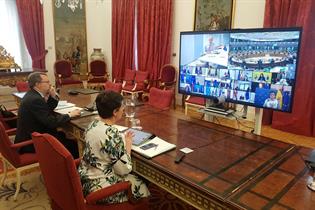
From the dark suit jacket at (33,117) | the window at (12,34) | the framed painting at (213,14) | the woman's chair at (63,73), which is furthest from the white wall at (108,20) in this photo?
the dark suit jacket at (33,117)

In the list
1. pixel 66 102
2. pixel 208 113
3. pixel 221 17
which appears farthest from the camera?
pixel 221 17

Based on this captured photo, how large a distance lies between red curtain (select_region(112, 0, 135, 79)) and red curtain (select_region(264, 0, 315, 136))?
3.32 meters

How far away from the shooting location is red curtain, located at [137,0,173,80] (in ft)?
18.5

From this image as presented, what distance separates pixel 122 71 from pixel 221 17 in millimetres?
2992

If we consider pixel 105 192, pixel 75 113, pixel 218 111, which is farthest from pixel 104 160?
pixel 218 111

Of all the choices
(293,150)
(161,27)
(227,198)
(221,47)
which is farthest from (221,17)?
(227,198)

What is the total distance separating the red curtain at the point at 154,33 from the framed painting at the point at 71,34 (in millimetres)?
1842

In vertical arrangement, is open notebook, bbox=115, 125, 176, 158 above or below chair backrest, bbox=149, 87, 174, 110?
below

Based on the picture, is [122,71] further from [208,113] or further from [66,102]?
[208,113]

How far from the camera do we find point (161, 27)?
5.70 m

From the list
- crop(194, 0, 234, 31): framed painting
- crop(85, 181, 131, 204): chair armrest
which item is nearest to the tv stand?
crop(85, 181, 131, 204): chair armrest

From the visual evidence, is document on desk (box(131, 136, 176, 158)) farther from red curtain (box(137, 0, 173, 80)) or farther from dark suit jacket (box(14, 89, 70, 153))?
A: red curtain (box(137, 0, 173, 80))

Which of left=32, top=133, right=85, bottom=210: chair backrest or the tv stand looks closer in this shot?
left=32, top=133, right=85, bottom=210: chair backrest

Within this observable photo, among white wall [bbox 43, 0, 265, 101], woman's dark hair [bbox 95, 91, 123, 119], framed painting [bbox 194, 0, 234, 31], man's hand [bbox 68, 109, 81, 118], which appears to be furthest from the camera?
framed painting [bbox 194, 0, 234, 31]
